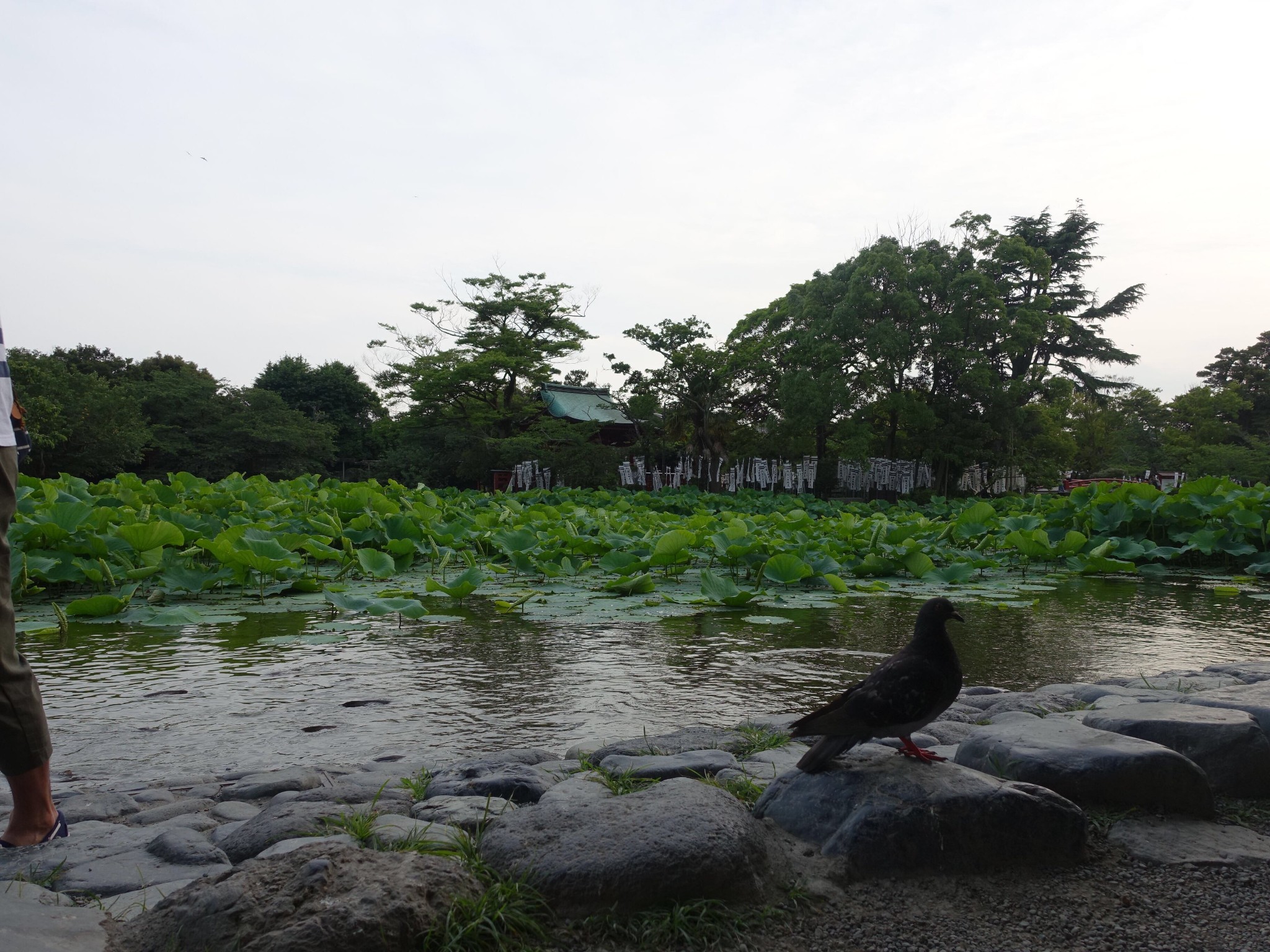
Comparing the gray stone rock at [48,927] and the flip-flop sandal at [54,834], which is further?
the flip-flop sandal at [54,834]

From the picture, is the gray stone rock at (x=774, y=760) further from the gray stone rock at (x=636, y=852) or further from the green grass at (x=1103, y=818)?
the green grass at (x=1103, y=818)

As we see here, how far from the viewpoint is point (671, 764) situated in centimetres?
226

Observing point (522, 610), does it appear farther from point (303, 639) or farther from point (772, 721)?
point (772, 721)

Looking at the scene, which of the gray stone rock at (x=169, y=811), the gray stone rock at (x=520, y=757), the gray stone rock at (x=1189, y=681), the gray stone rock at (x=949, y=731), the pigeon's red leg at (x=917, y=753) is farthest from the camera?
the gray stone rock at (x=1189, y=681)

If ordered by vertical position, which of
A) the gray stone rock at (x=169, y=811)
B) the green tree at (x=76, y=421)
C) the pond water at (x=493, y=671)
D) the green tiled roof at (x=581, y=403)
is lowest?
the pond water at (x=493, y=671)

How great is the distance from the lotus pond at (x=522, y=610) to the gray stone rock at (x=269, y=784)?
1.06ft

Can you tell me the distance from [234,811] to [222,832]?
7.4 inches

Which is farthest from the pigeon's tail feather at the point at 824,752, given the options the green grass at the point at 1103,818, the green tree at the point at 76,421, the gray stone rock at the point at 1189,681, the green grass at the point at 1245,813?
the green tree at the point at 76,421

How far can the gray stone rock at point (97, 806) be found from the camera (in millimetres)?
2070

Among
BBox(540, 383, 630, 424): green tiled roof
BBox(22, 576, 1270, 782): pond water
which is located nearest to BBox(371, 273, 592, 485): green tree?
BBox(540, 383, 630, 424): green tiled roof

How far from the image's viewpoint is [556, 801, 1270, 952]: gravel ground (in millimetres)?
1509

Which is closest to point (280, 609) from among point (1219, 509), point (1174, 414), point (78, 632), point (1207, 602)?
point (78, 632)

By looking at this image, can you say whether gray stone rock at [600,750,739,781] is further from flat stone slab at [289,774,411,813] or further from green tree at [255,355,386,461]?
green tree at [255,355,386,461]

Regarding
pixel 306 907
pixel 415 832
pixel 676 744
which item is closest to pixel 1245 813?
pixel 676 744
